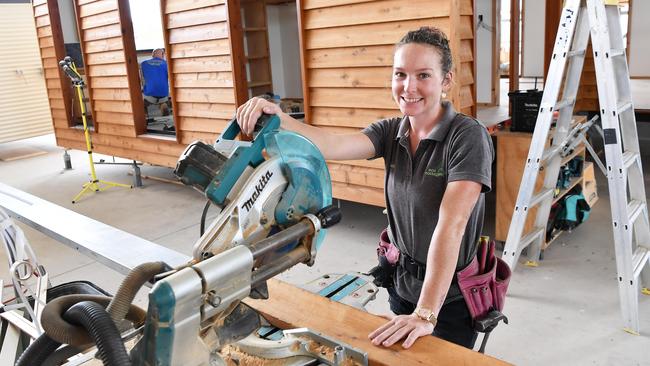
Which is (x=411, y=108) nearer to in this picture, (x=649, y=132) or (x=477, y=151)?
(x=477, y=151)

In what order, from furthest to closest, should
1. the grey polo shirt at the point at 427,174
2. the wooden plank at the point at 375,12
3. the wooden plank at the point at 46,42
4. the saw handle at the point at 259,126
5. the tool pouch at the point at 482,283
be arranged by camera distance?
the wooden plank at the point at 46,42, the wooden plank at the point at 375,12, the tool pouch at the point at 482,283, the grey polo shirt at the point at 427,174, the saw handle at the point at 259,126

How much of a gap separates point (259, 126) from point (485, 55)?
5.72 m

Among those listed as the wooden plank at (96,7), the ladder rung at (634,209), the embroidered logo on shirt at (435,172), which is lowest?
the ladder rung at (634,209)

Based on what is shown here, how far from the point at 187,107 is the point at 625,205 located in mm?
4152

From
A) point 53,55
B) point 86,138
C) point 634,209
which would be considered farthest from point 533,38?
point 53,55

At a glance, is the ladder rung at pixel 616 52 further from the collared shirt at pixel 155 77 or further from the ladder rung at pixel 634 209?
the collared shirt at pixel 155 77

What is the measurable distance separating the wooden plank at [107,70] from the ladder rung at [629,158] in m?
5.23

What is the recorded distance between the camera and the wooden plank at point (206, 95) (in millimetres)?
4945

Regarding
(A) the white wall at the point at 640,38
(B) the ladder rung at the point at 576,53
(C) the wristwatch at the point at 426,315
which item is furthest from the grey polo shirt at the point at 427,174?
(A) the white wall at the point at 640,38

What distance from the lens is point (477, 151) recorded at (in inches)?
57.7

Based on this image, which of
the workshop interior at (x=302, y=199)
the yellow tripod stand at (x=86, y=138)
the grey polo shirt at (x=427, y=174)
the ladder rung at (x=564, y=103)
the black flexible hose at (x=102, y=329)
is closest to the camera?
the black flexible hose at (x=102, y=329)

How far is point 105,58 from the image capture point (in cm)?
632

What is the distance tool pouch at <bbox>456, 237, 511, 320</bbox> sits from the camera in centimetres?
163

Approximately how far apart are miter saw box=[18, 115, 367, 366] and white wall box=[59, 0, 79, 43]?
26.6ft
